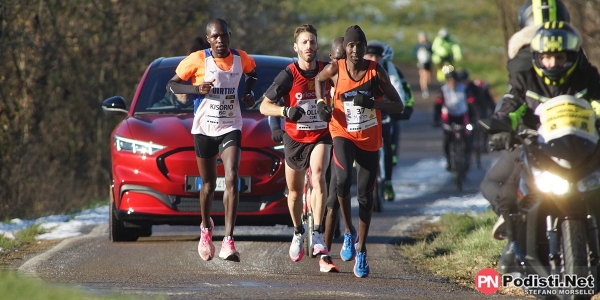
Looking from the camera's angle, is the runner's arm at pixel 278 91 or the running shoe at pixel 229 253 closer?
the running shoe at pixel 229 253

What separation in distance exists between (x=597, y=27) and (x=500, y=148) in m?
17.9

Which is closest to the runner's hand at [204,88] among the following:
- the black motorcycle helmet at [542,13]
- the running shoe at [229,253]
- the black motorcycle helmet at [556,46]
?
the running shoe at [229,253]

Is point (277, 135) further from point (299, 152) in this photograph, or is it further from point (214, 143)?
point (214, 143)

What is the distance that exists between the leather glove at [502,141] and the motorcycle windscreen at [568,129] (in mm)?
239

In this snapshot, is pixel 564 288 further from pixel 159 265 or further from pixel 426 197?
A: pixel 426 197

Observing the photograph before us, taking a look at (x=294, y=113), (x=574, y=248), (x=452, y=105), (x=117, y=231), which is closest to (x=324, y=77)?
(x=294, y=113)

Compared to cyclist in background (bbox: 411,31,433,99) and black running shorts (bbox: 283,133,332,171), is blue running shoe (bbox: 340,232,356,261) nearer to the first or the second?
black running shorts (bbox: 283,133,332,171)

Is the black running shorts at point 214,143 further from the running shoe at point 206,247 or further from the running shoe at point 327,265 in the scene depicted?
the running shoe at point 327,265

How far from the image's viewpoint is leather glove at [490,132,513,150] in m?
7.89

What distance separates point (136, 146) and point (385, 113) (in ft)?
15.3

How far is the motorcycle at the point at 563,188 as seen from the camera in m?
7.52

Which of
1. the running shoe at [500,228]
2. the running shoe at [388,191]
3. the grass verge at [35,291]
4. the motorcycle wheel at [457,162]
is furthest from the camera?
the motorcycle wheel at [457,162]

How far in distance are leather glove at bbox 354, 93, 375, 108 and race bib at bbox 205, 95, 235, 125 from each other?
4.35 ft

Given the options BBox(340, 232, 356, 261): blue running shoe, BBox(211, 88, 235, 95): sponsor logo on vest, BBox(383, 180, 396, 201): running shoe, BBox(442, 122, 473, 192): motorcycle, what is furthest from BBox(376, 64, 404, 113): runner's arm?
BBox(442, 122, 473, 192): motorcycle
